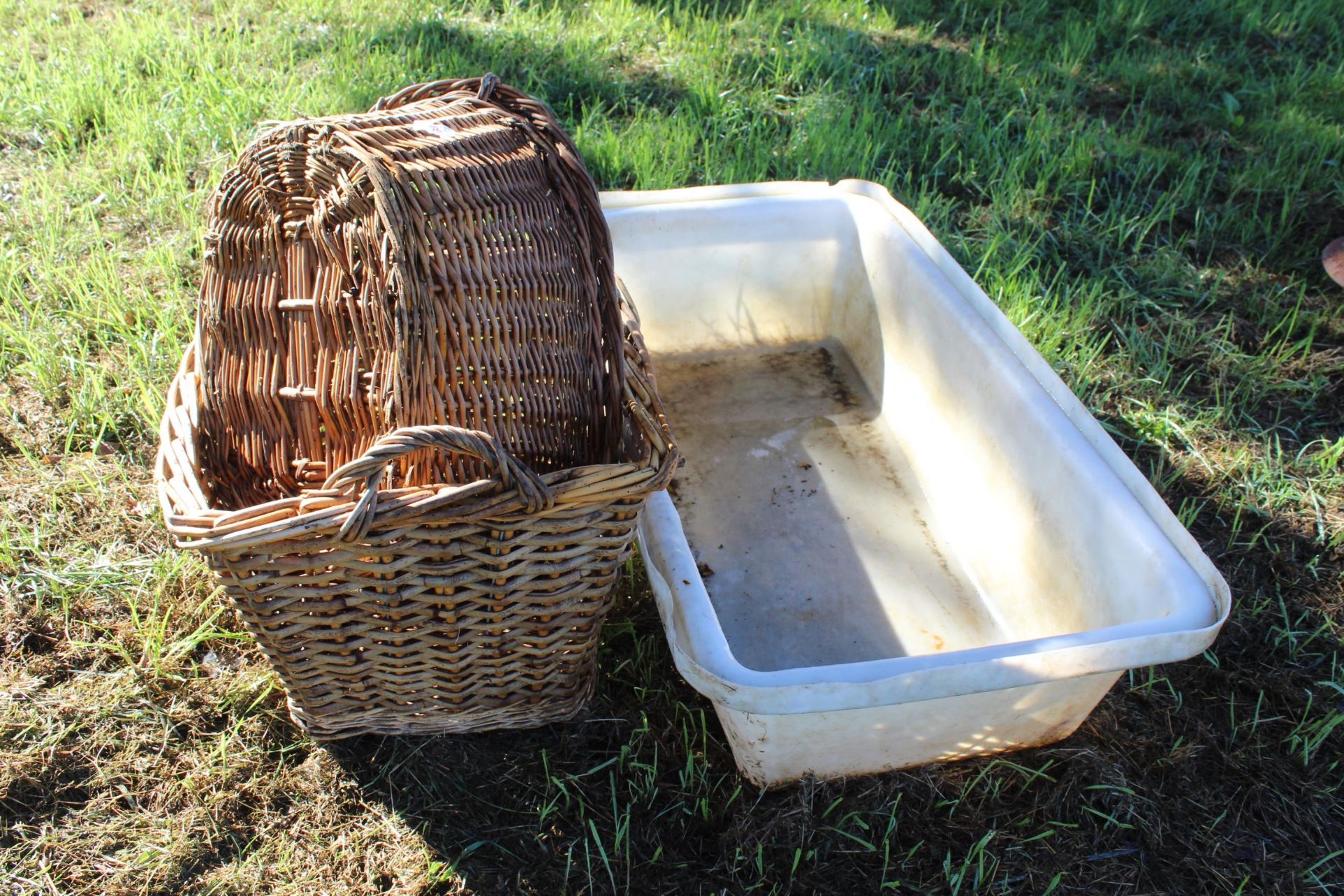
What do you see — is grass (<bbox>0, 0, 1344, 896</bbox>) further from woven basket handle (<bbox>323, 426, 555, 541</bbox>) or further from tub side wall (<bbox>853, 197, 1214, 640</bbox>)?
woven basket handle (<bbox>323, 426, 555, 541</bbox>)

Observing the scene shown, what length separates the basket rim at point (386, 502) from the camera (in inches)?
39.4

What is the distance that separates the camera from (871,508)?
1830 mm

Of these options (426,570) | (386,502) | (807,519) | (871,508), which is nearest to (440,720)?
(426,570)

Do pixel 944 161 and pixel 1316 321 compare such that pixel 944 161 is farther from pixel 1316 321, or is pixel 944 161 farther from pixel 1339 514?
pixel 1339 514

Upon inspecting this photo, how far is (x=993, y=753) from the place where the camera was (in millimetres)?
1398

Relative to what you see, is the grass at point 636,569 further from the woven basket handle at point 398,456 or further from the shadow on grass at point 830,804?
the woven basket handle at point 398,456

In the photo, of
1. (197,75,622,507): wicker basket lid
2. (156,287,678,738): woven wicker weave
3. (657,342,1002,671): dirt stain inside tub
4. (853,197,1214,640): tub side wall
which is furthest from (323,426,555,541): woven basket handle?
(853,197,1214,640): tub side wall

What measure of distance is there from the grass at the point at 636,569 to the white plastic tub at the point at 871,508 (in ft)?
0.48

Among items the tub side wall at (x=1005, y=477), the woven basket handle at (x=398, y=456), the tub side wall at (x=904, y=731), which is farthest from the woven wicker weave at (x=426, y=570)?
the tub side wall at (x=1005, y=477)

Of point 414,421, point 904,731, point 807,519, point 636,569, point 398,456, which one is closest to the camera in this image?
point 398,456

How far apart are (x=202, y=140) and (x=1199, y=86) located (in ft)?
9.69

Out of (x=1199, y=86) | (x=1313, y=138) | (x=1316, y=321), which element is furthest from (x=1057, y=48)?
(x=1316, y=321)

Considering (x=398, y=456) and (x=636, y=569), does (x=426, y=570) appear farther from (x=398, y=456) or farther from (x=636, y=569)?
(x=636, y=569)

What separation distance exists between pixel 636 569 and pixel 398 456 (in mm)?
702
